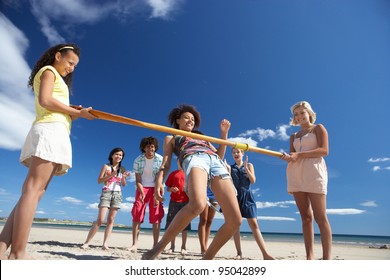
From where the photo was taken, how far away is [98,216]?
436 centimetres

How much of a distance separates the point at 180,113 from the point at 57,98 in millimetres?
1243

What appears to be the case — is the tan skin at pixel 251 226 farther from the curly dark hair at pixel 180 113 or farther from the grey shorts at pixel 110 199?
the grey shorts at pixel 110 199

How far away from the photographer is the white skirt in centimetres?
198

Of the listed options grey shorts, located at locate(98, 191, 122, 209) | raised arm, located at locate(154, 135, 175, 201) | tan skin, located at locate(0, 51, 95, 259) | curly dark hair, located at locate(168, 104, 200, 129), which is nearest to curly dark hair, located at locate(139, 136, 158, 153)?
grey shorts, located at locate(98, 191, 122, 209)

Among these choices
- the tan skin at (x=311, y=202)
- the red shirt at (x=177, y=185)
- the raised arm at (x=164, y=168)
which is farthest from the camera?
the red shirt at (x=177, y=185)

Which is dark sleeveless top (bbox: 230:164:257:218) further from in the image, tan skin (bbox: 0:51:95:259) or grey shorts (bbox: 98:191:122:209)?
tan skin (bbox: 0:51:95:259)

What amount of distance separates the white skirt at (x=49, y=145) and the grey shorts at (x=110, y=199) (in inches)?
92.7

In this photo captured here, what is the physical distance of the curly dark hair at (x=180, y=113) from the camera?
10.3 feet

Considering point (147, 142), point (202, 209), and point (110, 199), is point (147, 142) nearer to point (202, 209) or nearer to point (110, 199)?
point (110, 199)

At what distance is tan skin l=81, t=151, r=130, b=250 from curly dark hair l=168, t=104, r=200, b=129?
167 centimetres

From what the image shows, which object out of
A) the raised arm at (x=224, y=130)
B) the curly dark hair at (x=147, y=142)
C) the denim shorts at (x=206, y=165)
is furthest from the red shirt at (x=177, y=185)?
the denim shorts at (x=206, y=165)
